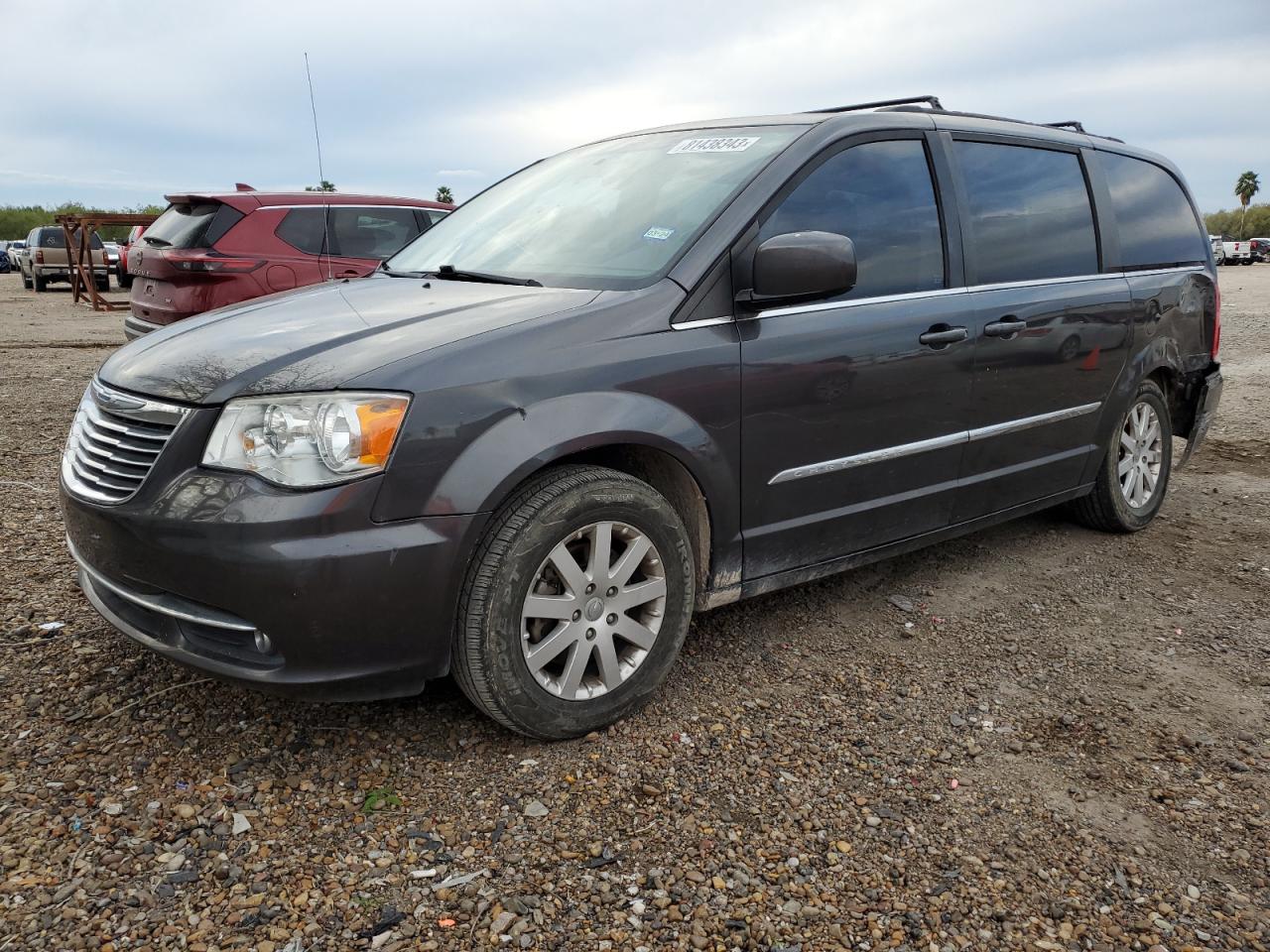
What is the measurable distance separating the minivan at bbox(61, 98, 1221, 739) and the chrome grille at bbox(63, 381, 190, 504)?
0.4 inches

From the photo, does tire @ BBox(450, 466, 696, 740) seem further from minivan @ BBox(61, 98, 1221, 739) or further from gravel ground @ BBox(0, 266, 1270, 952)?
gravel ground @ BBox(0, 266, 1270, 952)

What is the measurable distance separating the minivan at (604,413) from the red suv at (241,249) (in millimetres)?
4069

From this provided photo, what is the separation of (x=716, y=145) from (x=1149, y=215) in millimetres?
2514

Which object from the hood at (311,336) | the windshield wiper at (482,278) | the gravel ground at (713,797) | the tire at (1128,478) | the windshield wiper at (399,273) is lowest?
the gravel ground at (713,797)

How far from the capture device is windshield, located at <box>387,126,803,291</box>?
3.12 meters

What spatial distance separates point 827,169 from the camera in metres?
3.34

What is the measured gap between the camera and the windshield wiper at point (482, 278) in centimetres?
320

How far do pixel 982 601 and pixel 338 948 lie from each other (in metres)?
2.84

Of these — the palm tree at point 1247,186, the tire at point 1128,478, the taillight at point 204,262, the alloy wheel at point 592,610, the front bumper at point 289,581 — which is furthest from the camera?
the palm tree at point 1247,186

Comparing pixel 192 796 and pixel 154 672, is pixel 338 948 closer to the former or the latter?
pixel 192 796

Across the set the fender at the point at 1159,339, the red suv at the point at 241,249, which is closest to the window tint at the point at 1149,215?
the fender at the point at 1159,339

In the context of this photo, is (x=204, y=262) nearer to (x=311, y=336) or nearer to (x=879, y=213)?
(x=311, y=336)

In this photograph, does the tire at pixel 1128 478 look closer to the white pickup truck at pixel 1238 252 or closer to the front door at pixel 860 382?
the front door at pixel 860 382

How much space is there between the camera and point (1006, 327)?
12.4ft
